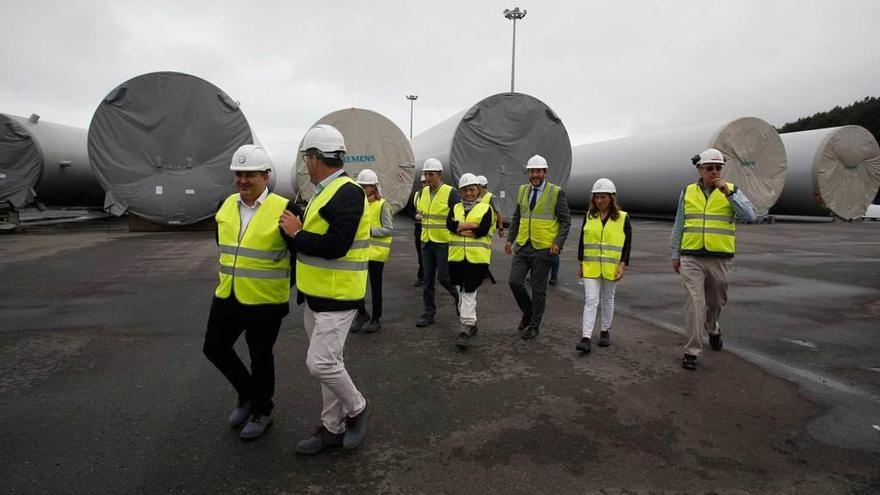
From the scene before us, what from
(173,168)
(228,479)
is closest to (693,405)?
(228,479)

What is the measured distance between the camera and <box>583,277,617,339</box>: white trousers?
15.4 feet

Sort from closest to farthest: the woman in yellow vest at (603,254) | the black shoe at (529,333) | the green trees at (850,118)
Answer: the woman in yellow vest at (603,254) → the black shoe at (529,333) → the green trees at (850,118)

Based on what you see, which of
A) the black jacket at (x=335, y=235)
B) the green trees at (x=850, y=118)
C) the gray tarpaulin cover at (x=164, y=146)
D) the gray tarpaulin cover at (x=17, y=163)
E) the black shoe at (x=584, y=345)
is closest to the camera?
the black jacket at (x=335, y=235)

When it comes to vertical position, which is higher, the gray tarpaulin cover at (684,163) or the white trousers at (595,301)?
the gray tarpaulin cover at (684,163)

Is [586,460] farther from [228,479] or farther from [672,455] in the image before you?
[228,479]

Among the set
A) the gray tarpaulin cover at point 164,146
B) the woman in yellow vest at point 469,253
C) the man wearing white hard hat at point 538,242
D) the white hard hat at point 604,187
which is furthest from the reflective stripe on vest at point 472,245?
the gray tarpaulin cover at point 164,146

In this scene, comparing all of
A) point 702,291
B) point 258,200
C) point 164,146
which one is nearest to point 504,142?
point 164,146

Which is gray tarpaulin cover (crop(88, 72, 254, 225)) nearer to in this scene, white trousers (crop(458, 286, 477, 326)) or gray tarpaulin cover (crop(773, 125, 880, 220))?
white trousers (crop(458, 286, 477, 326))

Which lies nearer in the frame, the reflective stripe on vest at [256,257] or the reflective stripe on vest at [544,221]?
the reflective stripe on vest at [256,257]

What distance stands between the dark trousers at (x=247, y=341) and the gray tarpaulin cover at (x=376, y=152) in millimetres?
9745

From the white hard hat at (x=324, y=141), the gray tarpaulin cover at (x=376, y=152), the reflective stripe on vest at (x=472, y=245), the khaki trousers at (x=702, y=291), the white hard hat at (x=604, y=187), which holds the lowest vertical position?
the khaki trousers at (x=702, y=291)

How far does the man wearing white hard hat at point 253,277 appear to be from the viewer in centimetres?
292

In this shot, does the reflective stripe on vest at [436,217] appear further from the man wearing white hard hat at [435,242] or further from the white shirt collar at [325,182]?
the white shirt collar at [325,182]

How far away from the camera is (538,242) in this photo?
521 centimetres
